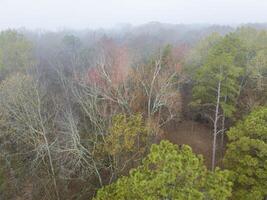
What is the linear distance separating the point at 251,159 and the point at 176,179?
483 cm

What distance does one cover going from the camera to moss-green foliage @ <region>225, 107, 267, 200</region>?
11.6 metres

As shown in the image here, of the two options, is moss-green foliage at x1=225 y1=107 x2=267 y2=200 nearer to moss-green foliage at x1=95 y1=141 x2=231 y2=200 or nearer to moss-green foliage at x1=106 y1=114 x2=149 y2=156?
moss-green foliage at x1=95 y1=141 x2=231 y2=200

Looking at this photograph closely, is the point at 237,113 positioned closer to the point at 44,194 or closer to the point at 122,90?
the point at 122,90

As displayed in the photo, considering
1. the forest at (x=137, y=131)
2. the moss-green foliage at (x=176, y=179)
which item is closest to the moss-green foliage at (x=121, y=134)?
the forest at (x=137, y=131)

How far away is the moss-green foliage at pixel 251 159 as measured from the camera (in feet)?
38.0

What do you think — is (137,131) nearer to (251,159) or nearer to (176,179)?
(251,159)

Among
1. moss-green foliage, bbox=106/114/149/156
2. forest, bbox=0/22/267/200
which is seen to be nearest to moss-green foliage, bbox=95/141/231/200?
forest, bbox=0/22/267/200

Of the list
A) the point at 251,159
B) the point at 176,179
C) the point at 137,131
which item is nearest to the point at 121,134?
the point at 137,131

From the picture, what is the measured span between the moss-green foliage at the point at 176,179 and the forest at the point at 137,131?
0.03 meters

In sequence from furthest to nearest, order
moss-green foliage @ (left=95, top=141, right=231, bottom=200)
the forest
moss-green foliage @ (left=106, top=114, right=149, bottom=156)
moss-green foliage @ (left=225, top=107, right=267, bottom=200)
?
moss-green foliage @ (left=106, top=114, right=149, bottom=156), moss-green foliage @ (left=225, top=107, right=267, bottom=200), the forest, moss-green foliage @ (left=95, top=141, right=231, bottom=200)

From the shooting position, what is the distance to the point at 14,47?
107 feet

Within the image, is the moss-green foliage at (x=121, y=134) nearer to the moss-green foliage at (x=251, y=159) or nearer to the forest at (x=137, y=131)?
the forest at (x=137, y=131)

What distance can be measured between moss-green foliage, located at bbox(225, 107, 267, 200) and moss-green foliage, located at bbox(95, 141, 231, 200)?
10.8ft

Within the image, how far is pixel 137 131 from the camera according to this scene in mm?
16141
